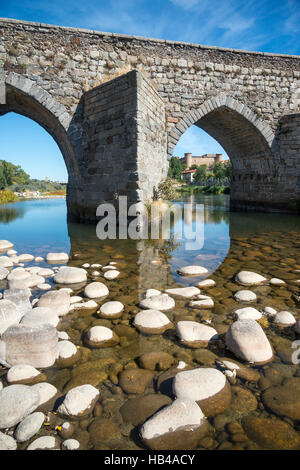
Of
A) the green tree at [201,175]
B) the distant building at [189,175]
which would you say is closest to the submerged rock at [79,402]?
the green tree at [201,175]

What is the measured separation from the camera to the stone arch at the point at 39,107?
7.64 meters

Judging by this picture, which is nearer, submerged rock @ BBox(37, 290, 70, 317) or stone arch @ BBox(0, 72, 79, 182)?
submerged rock @ BBox(37, 290, 70, 317)

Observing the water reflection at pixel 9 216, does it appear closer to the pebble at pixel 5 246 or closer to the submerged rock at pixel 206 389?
the pebble at pixel 5 246

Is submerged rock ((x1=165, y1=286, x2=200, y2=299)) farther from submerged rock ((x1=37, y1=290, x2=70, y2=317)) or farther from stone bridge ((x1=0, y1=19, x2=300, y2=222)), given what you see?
stone bridge ((x1=0, y1=19, x2=300, y2=222))

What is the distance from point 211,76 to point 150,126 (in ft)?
12.7

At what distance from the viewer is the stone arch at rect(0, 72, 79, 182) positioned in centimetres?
764

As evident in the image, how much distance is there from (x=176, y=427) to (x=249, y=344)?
30.2 inches

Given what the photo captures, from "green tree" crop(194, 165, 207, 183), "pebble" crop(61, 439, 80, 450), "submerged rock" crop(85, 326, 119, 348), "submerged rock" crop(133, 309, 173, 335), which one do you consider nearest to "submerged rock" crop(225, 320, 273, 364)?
"submerged rock" crop(133, 309, 173, 335)

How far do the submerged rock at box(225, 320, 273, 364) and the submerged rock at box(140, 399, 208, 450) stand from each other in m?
0.58

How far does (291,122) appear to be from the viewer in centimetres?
1039

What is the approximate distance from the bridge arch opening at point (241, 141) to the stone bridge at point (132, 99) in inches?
2.0

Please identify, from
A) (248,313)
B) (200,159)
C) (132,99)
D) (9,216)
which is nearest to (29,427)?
(248,313)
